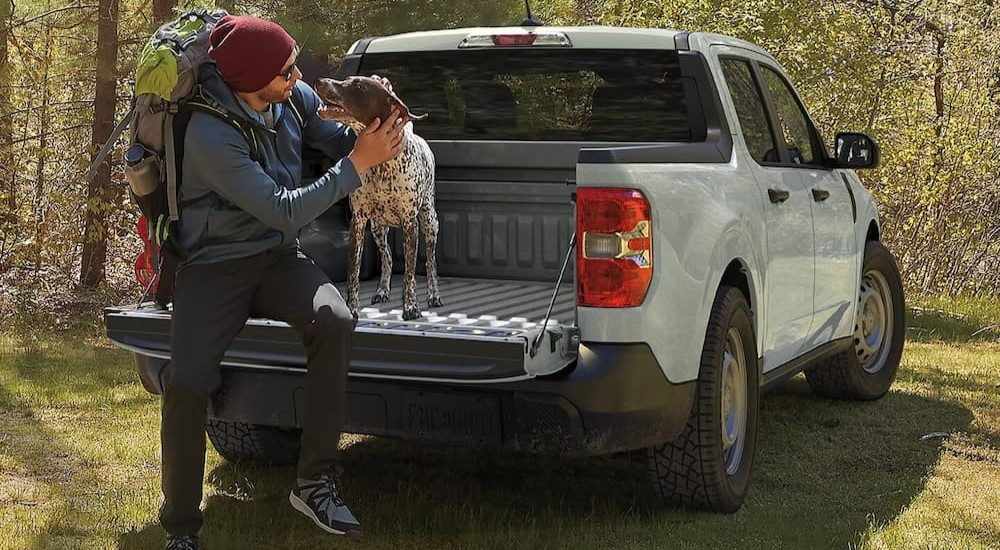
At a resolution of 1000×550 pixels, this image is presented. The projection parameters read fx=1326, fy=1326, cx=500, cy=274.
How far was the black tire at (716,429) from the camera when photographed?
4.64m

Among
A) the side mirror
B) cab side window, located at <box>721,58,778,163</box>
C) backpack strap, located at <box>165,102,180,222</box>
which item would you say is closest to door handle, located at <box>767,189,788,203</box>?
cab side window, located at <box>721,58,778,163</box>

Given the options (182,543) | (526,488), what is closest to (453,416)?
(182,543)

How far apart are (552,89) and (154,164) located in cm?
220

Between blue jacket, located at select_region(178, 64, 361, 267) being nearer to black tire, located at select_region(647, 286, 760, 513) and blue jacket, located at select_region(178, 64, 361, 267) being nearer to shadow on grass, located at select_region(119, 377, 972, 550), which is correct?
shadow on grass, located at select_region(119, 377, 972, 550)

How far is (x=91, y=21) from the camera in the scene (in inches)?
412

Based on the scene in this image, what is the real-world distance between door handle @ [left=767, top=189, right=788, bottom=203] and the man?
1.73m

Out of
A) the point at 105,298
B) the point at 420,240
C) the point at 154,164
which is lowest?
the point at 105,298

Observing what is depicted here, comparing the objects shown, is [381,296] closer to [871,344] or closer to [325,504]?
[325,504]

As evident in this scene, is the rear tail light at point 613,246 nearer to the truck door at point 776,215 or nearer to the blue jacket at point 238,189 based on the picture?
the blue jacket at point 238,189

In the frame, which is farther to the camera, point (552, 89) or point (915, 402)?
point (915, 402)

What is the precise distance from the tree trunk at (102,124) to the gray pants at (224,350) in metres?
6.13

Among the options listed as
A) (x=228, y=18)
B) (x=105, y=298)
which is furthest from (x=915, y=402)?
(x=105, y=298)

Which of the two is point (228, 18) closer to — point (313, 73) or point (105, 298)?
point (313, 73)

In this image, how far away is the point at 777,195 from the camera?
5.36 meters
